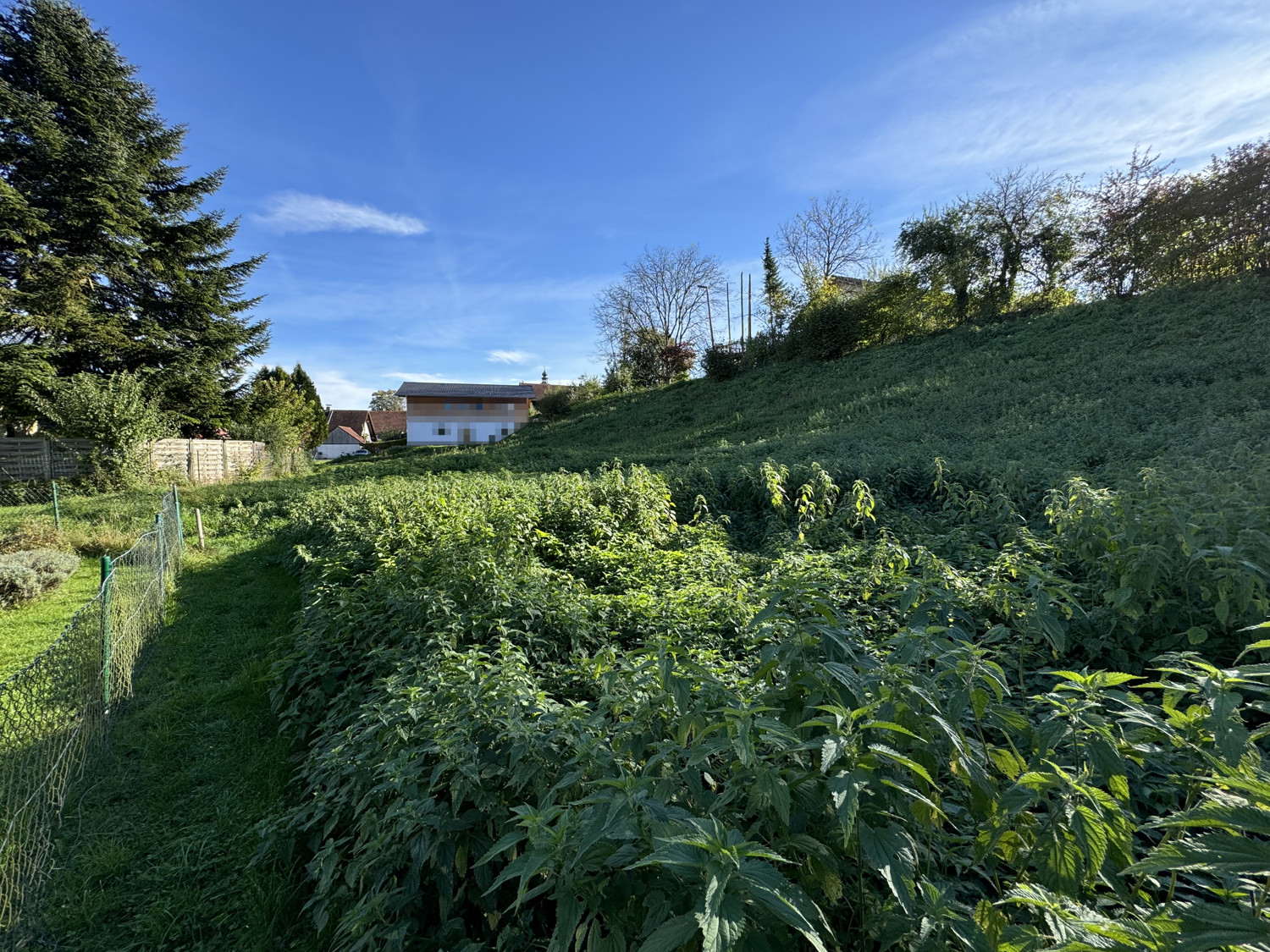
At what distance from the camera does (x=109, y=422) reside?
13.6 metres

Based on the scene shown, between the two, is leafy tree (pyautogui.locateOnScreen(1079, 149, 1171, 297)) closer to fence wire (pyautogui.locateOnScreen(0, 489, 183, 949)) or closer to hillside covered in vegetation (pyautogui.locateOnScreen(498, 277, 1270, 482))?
hillside covered in vegetation (pyautogui.locateOnScreen(498, 277, 1270, 482))

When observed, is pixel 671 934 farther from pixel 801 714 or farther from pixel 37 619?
pixel 37 619

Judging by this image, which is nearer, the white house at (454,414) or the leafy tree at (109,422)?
the leafy tree at (109,422)

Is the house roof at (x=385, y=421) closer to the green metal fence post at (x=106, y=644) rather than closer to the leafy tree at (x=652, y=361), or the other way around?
the leafy tree at (x=652, y=361)

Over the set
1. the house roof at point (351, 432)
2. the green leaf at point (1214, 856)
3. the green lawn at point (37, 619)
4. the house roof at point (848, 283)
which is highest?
the house roof at point (848, 283)

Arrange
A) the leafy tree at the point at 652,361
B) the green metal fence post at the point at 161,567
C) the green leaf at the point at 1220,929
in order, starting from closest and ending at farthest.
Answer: the green leaf at the point at 1220,929 < the green metal fence post at the point at 161,567 < the leafy tree at the point at 652,361

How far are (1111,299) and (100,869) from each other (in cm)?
2168

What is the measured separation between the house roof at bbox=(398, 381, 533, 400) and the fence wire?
36.7 m

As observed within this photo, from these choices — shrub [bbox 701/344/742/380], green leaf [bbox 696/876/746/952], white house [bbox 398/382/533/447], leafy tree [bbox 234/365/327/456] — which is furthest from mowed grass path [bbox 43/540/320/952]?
white house [bbox 398/382/533/447]

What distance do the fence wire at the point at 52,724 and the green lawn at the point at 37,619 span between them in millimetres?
1337

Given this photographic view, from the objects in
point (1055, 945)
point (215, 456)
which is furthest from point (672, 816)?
point (215, 456)

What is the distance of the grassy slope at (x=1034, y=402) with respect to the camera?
24.4ft

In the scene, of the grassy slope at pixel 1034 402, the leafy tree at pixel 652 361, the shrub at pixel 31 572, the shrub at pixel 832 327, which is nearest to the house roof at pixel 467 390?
the leafy tree at pixel 652 361

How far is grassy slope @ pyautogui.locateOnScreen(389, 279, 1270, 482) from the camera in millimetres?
7434
